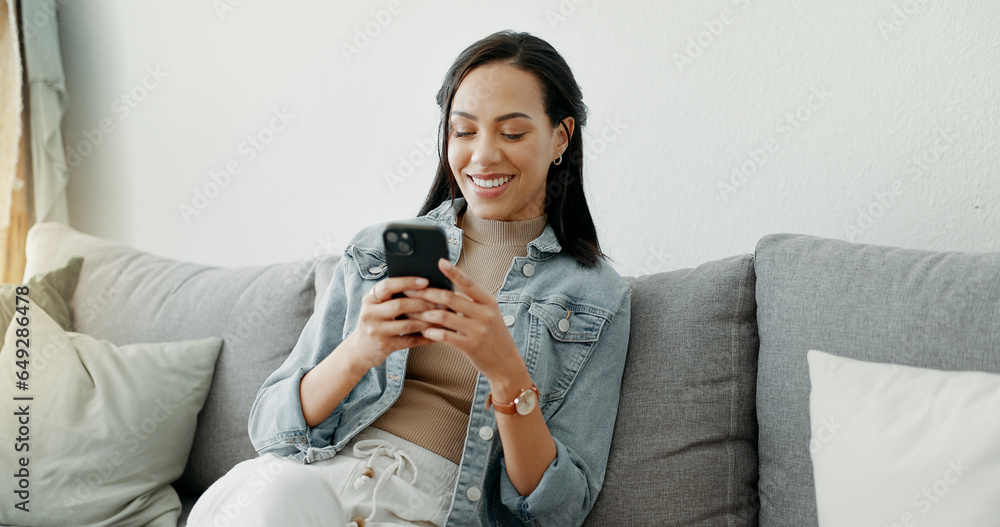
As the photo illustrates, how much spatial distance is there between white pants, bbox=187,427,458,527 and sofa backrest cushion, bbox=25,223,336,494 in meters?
0.45

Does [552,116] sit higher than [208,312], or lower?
higher

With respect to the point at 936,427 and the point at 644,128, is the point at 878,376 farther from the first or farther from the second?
the point at 644,128

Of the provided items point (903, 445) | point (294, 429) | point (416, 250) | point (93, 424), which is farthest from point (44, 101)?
point (903, 445)

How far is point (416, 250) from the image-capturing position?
918 mm

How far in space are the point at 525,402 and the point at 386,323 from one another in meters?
0.24

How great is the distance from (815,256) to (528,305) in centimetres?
49

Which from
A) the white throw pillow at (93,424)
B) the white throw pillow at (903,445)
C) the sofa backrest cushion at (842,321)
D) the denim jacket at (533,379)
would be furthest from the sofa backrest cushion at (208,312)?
the white throw pillow at (903,445)

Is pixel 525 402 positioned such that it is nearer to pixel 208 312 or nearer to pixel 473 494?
pixel 473 494

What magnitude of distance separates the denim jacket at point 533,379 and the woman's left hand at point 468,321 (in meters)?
0.19

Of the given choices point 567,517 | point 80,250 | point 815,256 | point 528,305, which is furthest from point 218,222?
point 815,256

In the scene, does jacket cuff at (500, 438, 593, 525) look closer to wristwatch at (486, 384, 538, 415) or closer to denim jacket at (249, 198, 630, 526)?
denim jacket at (249, 198, 630, 526)

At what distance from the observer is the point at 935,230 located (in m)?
1.35

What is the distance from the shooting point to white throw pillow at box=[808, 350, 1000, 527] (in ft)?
2.85

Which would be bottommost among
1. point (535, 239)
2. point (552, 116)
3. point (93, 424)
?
point (93, 424)
